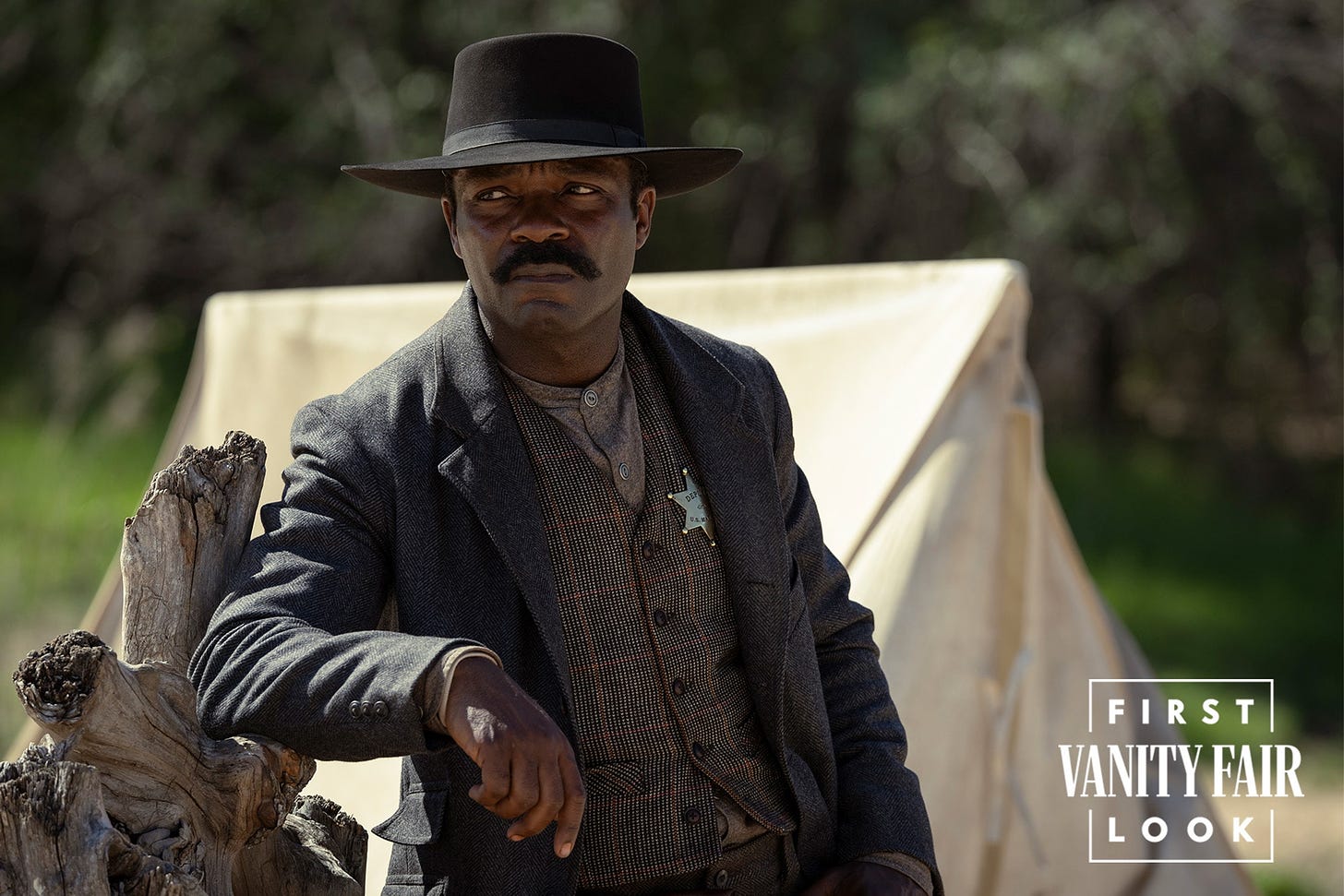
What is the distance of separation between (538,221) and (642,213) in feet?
0.73

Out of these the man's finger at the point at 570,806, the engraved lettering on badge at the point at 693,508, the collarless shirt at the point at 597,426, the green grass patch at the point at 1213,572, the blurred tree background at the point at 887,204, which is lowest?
the man's finger at the point at 570,806

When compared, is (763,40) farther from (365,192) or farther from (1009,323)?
(1009,323)

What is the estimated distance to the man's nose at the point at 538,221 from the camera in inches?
77.2

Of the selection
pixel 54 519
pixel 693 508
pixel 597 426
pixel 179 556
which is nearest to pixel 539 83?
pixel 597 426

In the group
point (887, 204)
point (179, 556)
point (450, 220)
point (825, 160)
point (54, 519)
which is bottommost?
point (179, 556)

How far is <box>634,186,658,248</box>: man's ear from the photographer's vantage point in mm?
2111

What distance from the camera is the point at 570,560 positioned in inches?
78.0

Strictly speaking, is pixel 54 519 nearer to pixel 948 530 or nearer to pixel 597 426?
pixel 948 530

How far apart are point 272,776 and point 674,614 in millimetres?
550

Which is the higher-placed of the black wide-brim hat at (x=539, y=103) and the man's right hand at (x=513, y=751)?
the black wide-brim hat at (x=539, y=103)

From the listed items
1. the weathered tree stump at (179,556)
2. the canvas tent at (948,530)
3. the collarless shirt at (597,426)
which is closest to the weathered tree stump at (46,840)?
the weathered tree stump at (179,556)

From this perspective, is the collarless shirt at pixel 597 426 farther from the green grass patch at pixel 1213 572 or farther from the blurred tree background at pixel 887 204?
the blurred tree background at pixel 887 204

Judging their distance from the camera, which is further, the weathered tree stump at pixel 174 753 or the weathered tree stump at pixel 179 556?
the weathered tree stump at pixel 179 556

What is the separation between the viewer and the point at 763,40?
7.14 metres
